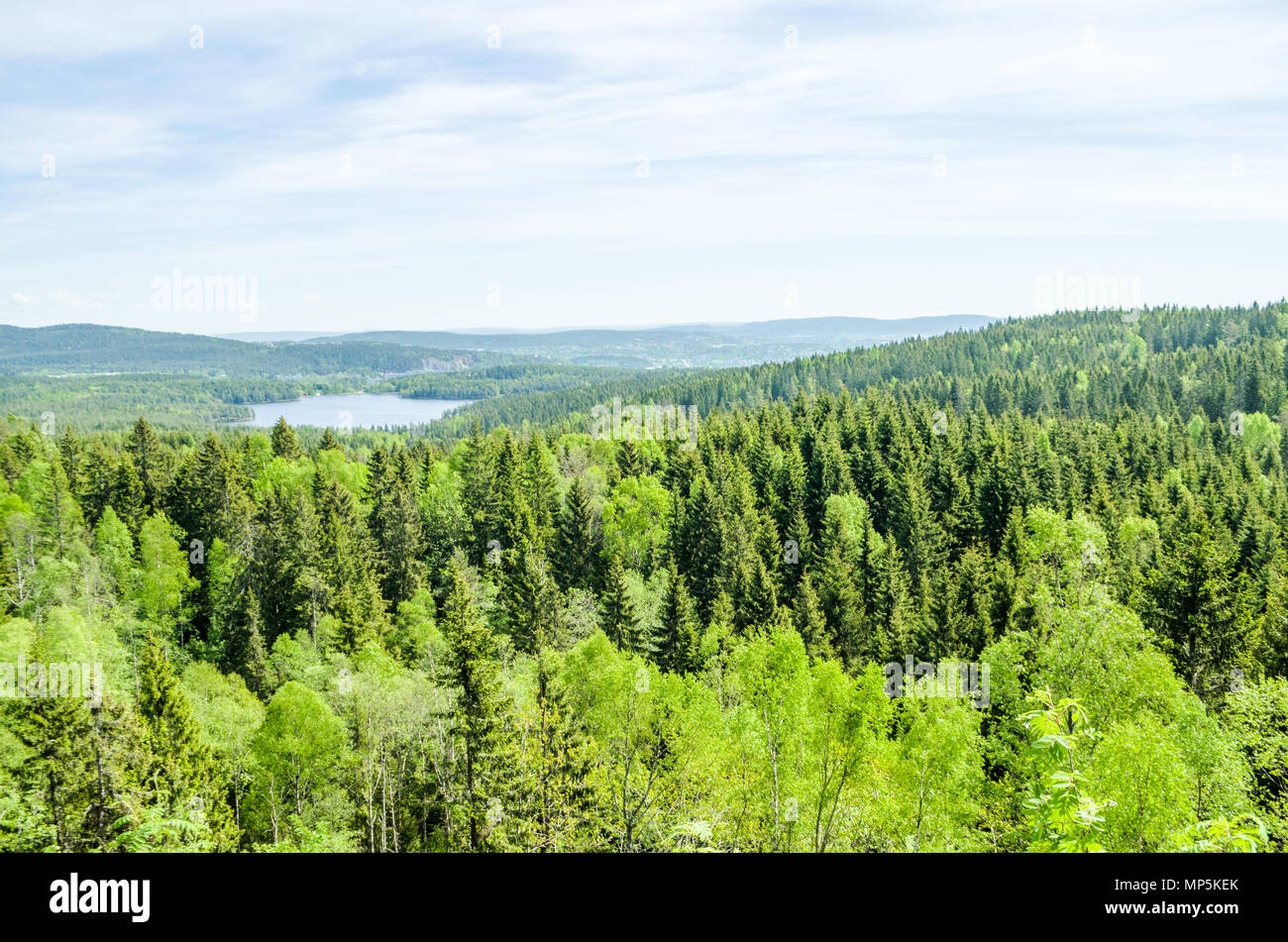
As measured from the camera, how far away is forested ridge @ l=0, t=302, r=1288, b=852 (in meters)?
24.9

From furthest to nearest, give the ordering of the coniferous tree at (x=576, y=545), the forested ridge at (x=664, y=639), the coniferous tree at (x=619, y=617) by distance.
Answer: the coniferous tree at (x=576, y=545) < the coniferous tree at (x=619, y=617) < the forested ridge at (x=664, y=639)

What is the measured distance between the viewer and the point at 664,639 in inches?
2110

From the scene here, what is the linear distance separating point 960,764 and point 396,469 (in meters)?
64.6

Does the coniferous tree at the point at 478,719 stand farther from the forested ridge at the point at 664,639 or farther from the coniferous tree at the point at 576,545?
the coniferous tree at the point at 576,545

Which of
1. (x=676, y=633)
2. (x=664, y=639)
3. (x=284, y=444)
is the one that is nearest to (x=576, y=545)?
(x=664, y=639)

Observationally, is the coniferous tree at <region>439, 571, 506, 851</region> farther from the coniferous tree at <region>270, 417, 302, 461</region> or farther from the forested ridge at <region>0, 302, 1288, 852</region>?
the coniferous tree at <region>270, 417, 302, 461</region>

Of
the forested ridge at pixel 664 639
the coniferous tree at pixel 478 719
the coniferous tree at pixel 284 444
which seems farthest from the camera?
the coniferous tree at pixel 284 444

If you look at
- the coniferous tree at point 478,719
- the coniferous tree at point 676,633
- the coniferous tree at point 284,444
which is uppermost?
the coniferous tree at point 284,444

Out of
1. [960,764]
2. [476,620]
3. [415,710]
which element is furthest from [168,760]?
[960,764]

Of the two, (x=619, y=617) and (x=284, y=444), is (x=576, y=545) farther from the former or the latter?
(x=284, y=444)

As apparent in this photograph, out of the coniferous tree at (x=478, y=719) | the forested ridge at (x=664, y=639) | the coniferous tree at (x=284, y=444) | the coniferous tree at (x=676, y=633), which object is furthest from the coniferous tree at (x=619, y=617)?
the coniferous tree at (x=284, y=444)

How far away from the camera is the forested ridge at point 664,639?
24.9m
